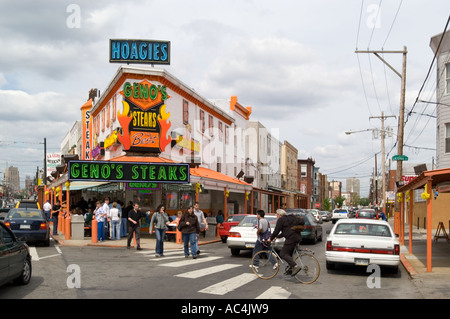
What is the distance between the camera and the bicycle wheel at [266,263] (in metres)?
11.4

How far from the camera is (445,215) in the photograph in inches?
1389

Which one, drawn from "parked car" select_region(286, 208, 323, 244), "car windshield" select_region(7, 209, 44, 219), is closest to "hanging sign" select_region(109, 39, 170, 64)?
"car windshield" select_region(7, 209, 44, 219)

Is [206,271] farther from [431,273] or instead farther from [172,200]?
[172,200]

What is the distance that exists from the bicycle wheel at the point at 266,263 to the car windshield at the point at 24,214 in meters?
10.6

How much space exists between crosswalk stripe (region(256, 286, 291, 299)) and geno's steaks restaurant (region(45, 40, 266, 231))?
12.6 m

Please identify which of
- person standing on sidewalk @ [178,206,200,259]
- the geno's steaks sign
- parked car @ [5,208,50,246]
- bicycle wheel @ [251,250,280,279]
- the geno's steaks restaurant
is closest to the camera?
bicycle wheel @ [251,250,280,279]

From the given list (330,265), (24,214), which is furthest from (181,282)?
(24,214)

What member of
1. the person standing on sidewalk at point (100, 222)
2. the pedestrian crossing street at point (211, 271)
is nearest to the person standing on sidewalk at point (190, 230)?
the pedestrian crossing street at point (211, 271)

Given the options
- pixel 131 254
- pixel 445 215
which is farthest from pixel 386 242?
pixel 445 215

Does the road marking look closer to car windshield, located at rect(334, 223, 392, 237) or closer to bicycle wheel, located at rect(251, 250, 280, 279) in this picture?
bicycle wheel, located at rect(251, 250, 280, 279)

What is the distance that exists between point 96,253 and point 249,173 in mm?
31161

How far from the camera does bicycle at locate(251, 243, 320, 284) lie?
35.3 ft

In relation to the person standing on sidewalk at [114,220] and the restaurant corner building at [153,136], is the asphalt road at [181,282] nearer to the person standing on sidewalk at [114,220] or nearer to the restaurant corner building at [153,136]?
the person standing on sidewalk at [114,220]

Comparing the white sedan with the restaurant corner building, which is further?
the restaurant corner building
